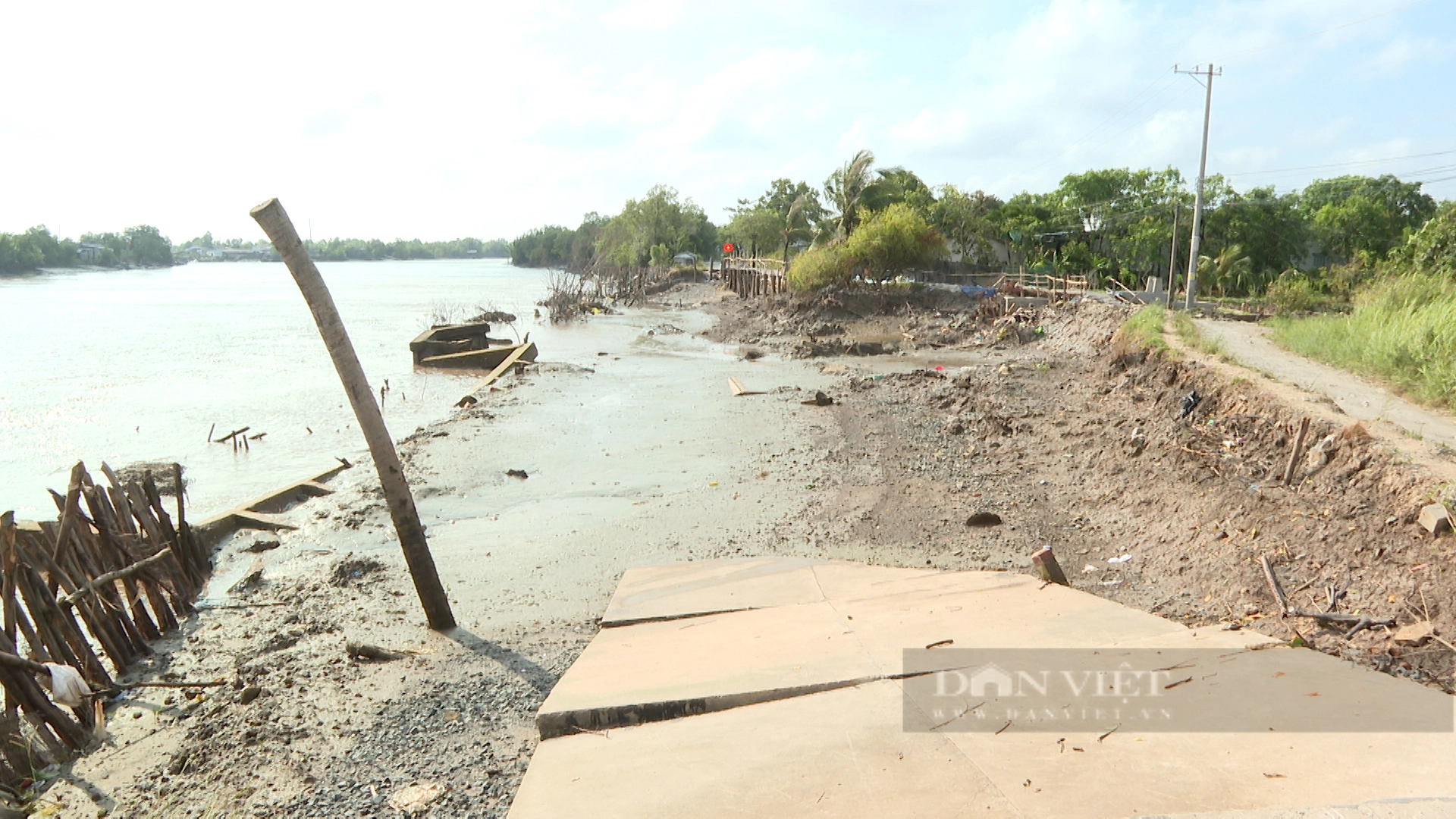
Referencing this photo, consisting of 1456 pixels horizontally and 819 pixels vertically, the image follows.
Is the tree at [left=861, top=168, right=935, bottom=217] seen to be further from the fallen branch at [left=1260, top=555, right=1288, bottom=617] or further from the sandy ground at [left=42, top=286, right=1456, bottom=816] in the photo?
the fallen branch at [left=1260, top=555, right=1288, bottom=617]

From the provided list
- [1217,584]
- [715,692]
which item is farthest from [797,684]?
[1217,584]

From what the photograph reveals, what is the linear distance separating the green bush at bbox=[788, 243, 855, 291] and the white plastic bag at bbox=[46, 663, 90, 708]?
36.4 meters

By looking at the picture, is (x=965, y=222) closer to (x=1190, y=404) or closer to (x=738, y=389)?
(x=738, y=389)

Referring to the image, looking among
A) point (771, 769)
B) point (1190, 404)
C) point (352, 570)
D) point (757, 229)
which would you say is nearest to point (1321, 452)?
point (1190, 404)

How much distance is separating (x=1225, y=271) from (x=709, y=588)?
39.8m

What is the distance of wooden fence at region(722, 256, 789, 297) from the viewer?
50.0 m

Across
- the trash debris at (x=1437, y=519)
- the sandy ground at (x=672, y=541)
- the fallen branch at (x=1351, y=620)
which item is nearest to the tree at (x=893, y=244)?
the sandy ground at (x=672, y=541)

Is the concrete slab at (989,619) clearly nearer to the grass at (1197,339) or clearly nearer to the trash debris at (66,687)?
the trash debris at (66,687)

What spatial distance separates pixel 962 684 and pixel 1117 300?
97.1ft

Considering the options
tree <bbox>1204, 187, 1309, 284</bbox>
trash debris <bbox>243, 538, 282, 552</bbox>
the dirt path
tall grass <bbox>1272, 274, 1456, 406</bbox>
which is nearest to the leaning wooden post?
trash debris <bbox>243, 538, 282, 552</bbox>

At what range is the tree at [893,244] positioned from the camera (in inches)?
1522

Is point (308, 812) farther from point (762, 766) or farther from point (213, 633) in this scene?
point (213, 633)

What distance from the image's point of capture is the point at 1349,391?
10.3 metres

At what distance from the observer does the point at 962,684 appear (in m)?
4.26
